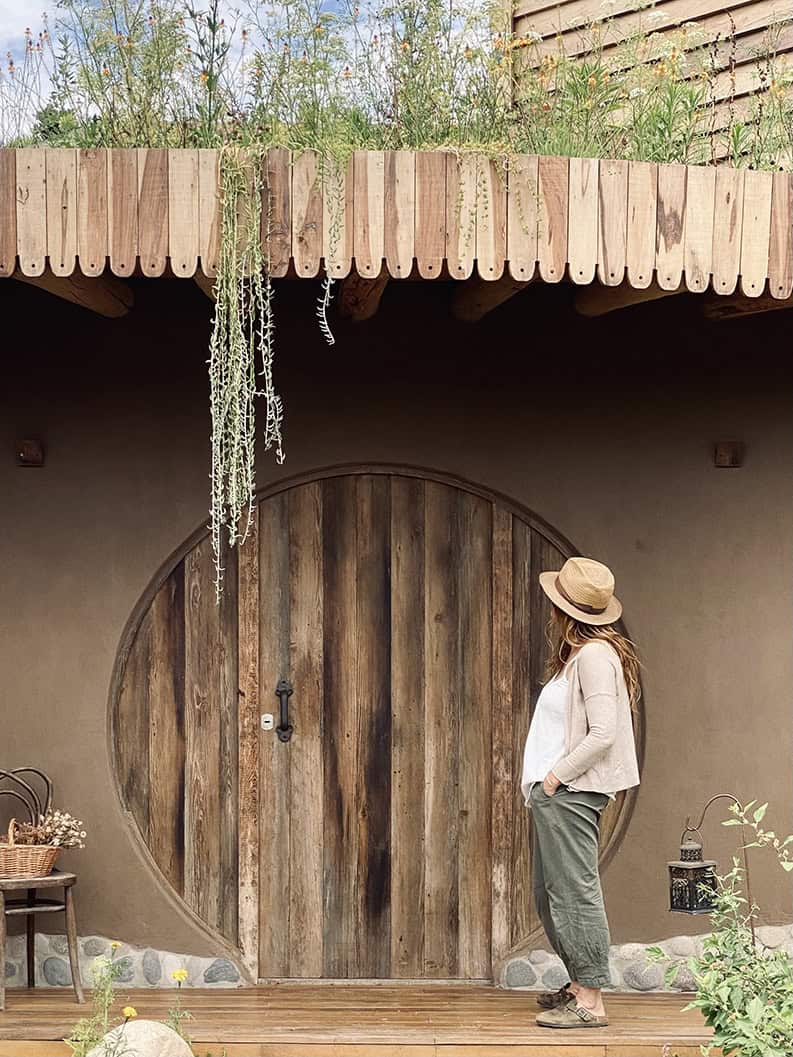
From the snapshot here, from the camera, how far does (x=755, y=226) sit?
3.96 m

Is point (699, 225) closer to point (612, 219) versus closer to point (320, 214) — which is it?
point (612, 219)

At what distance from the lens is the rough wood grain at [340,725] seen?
5.00m

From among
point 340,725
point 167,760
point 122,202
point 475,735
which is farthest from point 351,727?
point 122,202

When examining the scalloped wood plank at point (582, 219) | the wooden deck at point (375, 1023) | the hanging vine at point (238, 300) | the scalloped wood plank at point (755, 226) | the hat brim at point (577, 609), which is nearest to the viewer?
the hanging vine at point (238, 300)

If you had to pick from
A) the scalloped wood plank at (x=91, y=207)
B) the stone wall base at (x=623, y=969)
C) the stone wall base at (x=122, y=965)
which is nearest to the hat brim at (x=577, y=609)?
the stone wall base at (x=623, y=969)

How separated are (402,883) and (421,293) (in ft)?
7.28

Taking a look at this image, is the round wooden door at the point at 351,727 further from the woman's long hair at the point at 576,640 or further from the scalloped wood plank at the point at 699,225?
the scalloped wood plank at the point at 699,225

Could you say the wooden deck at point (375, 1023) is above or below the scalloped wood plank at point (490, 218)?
below

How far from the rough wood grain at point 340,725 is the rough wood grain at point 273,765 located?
0.50 ft

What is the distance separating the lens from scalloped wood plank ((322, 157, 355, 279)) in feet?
12.2

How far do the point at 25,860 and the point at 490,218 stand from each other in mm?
2618

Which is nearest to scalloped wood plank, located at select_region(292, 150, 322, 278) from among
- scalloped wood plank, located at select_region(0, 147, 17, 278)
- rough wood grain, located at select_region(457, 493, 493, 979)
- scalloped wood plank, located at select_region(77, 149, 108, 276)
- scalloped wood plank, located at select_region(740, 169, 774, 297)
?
scalloped wood plank, located at select_region(77, 149, 108, 276)

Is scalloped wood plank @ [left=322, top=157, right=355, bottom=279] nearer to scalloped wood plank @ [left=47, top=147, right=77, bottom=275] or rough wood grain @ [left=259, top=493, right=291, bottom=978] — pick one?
scalloped wood plank @ [left=47, top=147, right=77, bottom=275]

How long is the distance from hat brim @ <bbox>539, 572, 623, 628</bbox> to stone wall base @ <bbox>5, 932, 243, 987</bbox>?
6.06ft
